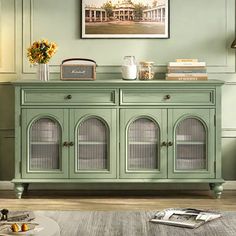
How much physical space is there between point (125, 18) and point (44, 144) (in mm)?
1184

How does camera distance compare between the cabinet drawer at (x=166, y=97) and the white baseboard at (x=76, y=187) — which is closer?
the cabinet drawer at (x=166, y=97)

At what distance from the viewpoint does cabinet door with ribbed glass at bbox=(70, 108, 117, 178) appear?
463 cm

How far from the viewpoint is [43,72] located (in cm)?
471

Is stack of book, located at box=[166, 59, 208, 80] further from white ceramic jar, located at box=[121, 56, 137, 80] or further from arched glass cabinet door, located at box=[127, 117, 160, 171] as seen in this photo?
arched glass cabinet door, located at box=[127, 117, 160, 171]

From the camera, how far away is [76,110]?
Result: 4637mm

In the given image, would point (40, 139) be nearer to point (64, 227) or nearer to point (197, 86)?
point (197, 86)

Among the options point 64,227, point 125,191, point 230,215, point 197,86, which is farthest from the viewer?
point 125,191

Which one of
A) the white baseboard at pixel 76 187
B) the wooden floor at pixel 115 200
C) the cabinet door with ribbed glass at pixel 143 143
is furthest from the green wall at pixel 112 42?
the wooden floor at pixel 115 200

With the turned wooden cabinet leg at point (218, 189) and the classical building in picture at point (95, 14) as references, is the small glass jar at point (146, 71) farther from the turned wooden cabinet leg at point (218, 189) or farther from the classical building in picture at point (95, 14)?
the turned wooden cabinet leg at point (218, 189)

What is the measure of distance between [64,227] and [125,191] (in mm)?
2373

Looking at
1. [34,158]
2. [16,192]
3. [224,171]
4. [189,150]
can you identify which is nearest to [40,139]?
[34,158]

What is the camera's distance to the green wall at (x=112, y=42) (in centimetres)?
496

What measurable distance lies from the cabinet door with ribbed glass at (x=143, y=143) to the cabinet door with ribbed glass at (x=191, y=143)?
0.19 ft

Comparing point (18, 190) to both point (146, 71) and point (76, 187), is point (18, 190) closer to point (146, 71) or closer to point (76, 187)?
point (76, 187)
